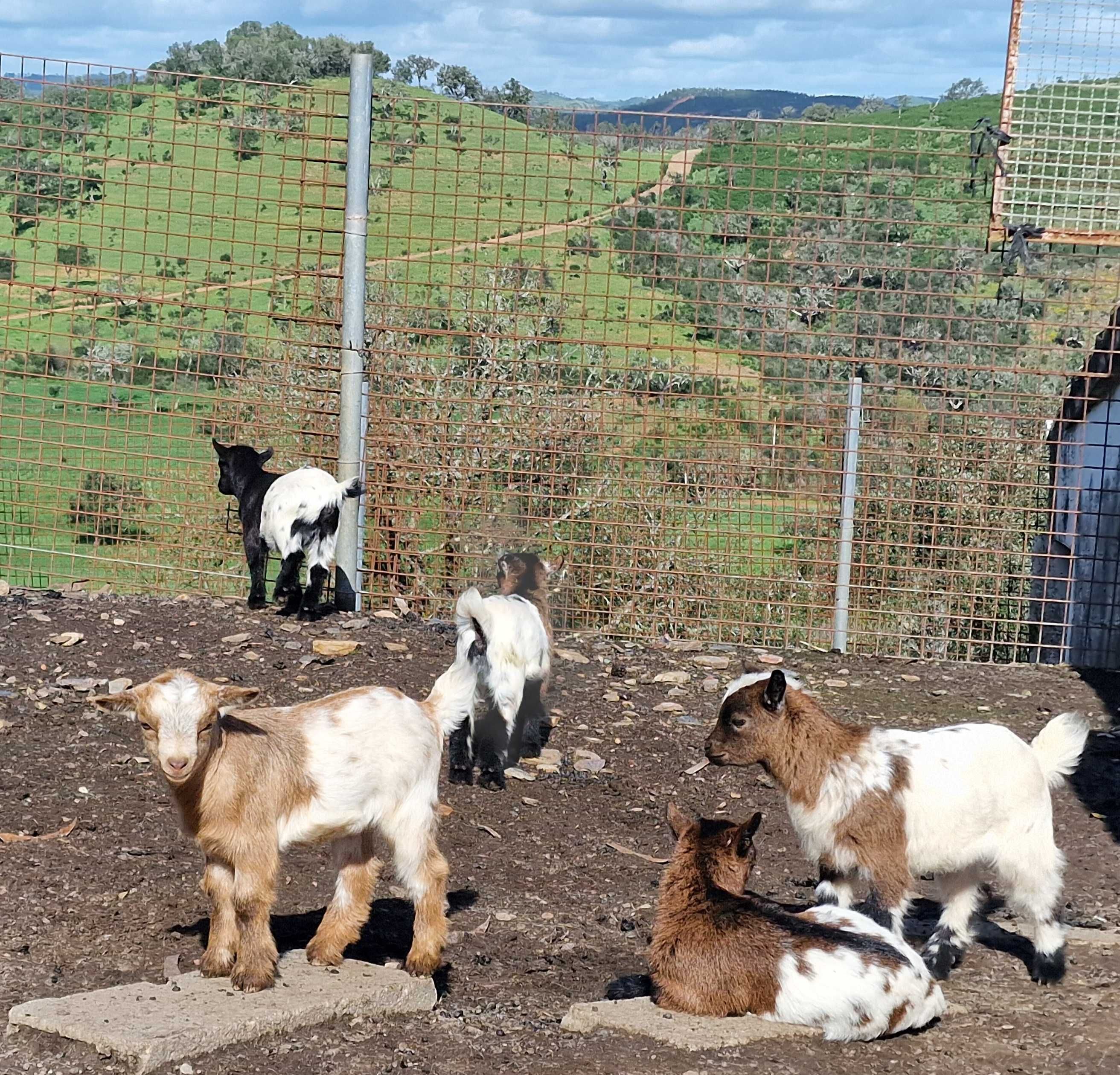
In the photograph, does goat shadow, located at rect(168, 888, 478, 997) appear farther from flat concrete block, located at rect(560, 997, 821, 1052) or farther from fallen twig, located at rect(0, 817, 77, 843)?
fallen twig, located at rect(0, 817, 77, 843)

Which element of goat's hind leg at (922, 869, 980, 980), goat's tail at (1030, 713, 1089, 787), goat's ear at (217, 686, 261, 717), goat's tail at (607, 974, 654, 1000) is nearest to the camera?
goat's ear at (217, 686, 261, 717)

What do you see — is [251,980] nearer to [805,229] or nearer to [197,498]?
[197,498]

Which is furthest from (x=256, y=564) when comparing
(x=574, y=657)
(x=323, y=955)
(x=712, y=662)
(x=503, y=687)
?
(x=323, y=955)

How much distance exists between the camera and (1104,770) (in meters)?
8.38

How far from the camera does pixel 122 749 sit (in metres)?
7.39

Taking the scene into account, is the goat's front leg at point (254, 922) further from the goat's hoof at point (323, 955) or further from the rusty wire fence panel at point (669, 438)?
the rusty wire fence panel at point (669, 438)

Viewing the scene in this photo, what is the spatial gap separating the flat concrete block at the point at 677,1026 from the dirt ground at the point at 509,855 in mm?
44

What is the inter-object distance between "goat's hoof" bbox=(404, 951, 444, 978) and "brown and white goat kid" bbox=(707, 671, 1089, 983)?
4.44 feet

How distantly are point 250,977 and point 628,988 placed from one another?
1.38 metres

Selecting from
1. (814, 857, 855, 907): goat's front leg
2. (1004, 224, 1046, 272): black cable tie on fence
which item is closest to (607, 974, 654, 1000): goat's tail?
(814, 857, 855, 907): goat's front leg

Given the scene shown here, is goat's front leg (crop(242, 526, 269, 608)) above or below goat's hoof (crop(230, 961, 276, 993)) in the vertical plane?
above

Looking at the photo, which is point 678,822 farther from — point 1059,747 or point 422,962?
point 1059,747

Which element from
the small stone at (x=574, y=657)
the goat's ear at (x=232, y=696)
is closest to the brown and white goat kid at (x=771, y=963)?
the goat's ear at (x=232, y=696)

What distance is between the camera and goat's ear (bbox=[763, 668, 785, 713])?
5.48 meters
